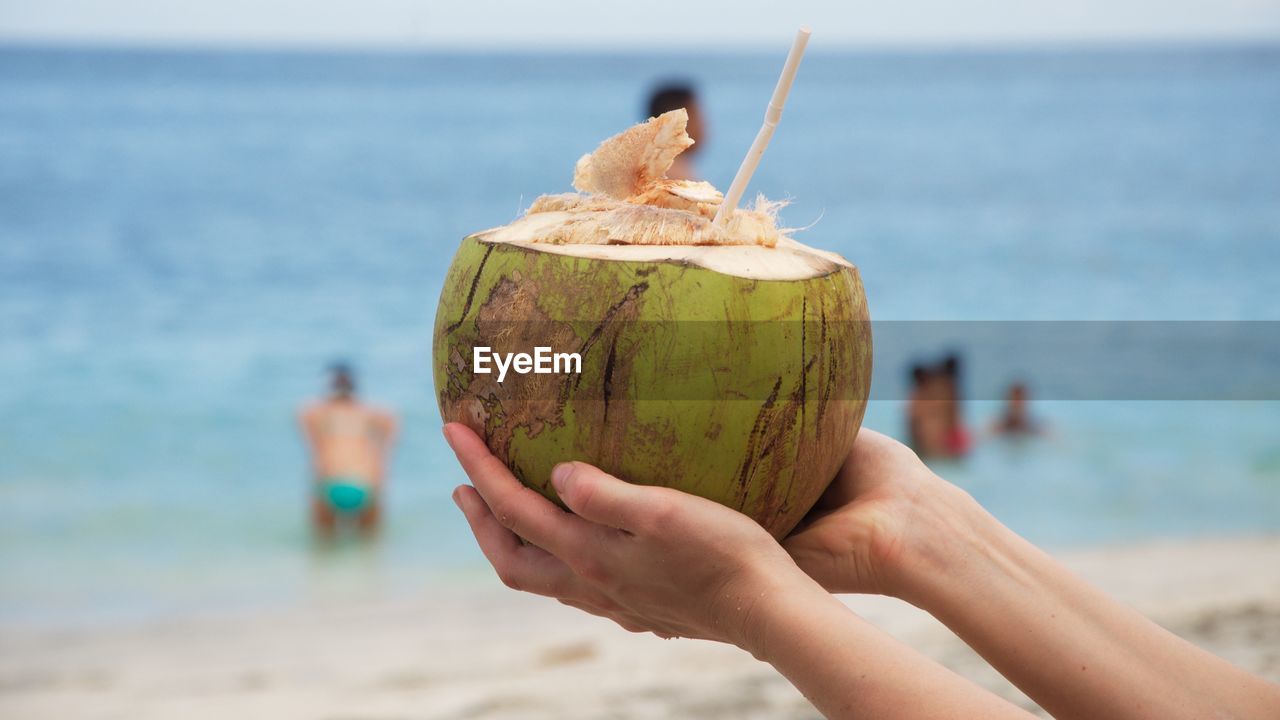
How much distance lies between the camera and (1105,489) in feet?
25.8

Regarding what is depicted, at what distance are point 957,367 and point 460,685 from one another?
4446 millimetres

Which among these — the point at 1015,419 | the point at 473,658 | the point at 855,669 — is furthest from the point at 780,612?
the point at 1015,419

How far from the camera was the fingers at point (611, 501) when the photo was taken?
1.37m

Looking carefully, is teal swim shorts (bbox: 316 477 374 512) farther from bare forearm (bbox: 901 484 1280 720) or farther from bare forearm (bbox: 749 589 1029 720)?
bare forearm (bbox: 749 589 1029 720)

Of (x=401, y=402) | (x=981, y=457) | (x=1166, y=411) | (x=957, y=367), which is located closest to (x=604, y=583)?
(x=957, y=367)

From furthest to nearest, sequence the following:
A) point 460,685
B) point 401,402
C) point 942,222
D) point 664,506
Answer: point 942,222, point 401,402, point 460,685, point 664,506

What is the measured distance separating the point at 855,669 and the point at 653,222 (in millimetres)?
620

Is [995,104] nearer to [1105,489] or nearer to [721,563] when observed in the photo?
[1105,489]

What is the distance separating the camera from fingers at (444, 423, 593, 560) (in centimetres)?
147

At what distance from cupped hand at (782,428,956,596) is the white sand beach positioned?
6.83 ft

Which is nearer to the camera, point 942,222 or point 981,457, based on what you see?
point 981,457

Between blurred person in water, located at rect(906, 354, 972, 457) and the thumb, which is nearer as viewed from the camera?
the thumb

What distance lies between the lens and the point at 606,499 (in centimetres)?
139

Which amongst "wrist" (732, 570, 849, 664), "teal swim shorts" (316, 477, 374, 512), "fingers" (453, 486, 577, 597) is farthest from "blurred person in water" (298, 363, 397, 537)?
"wrist" (732, 570, 849, 664)
